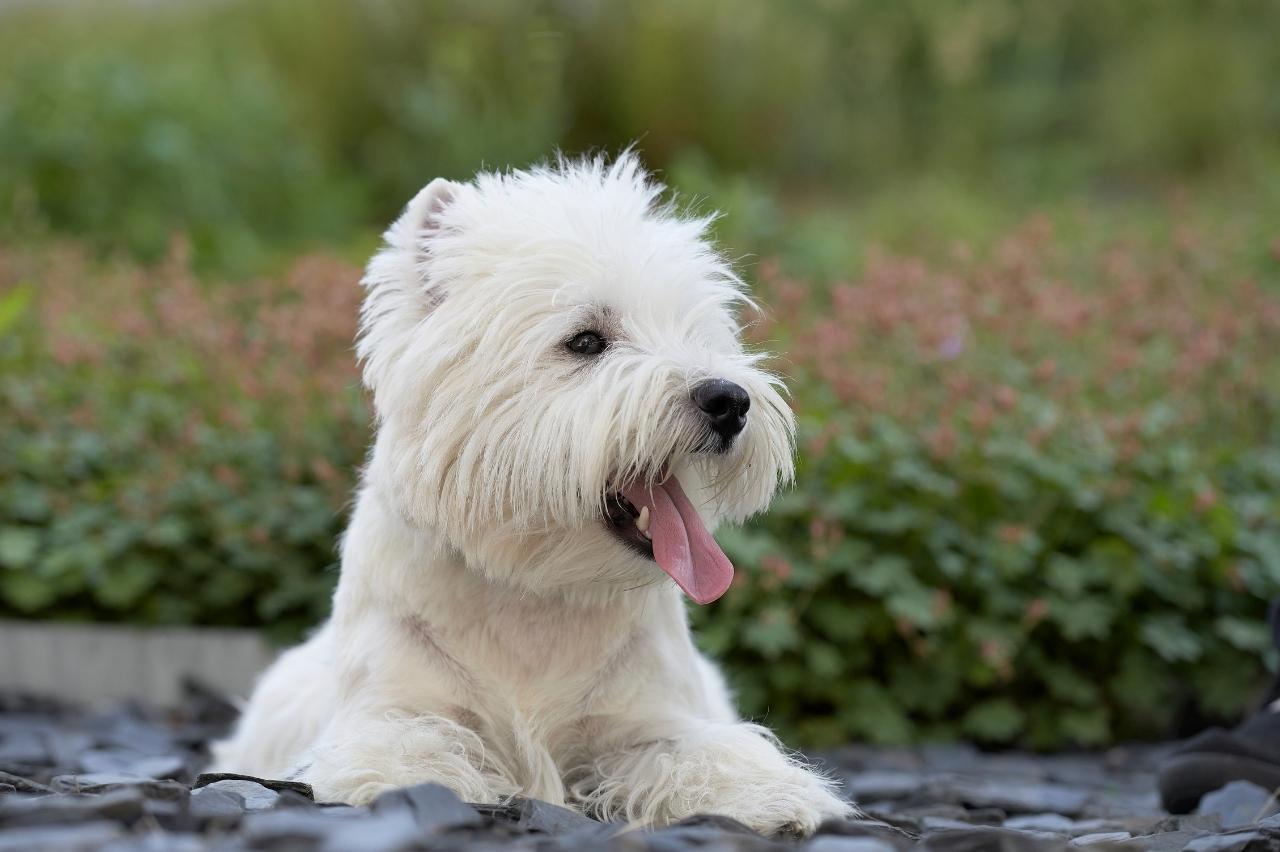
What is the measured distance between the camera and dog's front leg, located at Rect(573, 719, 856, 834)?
8.98ft

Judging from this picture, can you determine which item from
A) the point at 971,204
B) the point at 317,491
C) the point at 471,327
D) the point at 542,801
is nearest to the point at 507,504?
the point at 471,327

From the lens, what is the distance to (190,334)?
5.89 m

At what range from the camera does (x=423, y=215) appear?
10.6 ft

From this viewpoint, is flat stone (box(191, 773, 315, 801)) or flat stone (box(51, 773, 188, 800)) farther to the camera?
flat stone (box(191, 773, 315, 801))

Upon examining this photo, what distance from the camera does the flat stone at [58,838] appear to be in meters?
2.06

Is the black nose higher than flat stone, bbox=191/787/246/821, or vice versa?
the black nose

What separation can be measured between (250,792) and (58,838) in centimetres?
68

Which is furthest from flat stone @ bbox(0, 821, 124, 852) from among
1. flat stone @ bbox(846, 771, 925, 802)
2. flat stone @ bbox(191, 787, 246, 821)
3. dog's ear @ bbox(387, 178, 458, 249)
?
flat stone @ bbox(846, 771, 925, 802)

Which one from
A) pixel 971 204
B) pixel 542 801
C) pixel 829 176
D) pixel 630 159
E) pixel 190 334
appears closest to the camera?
pixel 542 801

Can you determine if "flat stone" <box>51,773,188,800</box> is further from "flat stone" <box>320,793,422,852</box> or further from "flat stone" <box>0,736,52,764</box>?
"flat stone" <box>0,736,52,764</box>

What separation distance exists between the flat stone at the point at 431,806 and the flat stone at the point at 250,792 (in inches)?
10.3

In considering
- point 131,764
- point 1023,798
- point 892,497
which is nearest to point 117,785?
point 131,764

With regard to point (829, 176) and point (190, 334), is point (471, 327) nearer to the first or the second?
point (190, 334)

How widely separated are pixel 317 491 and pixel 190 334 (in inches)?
39.6
